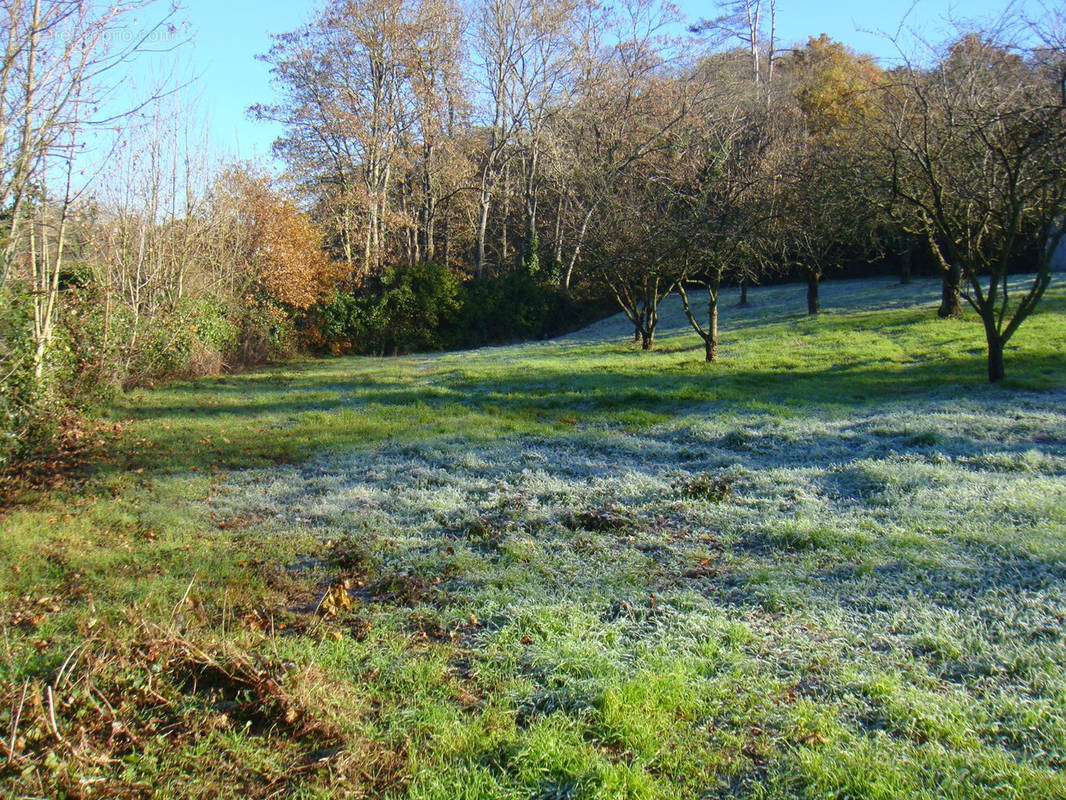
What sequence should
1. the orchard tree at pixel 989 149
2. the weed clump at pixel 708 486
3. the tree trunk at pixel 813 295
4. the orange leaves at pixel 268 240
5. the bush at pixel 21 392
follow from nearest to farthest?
the weed clump at pixel 708 486 < the bush at pixel 21 392 < the orchard tree at pixel 989 149 < the orange leaves at pixel 268 240 < the tree trunk at pixel 813 295

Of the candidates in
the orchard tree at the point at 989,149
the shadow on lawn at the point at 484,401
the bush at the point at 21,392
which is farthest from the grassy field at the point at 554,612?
the orchard tree at the point at 989,149

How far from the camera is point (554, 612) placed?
4.75 metres

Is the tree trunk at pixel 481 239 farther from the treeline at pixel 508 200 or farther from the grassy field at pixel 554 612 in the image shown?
the grassy field at pixel 554 612

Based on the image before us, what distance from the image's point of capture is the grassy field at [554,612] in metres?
3.17

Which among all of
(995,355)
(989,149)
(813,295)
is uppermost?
(989,149)

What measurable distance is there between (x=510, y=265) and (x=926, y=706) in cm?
3470

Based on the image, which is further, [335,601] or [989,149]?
[989,149]

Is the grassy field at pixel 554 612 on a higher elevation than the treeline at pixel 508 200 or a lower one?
lower

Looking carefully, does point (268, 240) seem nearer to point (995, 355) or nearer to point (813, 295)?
point (813, 295)

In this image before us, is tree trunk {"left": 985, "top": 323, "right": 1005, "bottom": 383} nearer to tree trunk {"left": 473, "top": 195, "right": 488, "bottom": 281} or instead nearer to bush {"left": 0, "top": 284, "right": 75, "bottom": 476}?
bush {"left": 0, "top": 284, "right": 75, "bottom": 476}

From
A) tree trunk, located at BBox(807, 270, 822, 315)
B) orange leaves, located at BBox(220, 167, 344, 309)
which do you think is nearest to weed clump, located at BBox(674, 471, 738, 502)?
tree trunk, located at BBox(807, 270, 822, 315)

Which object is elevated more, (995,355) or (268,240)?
(268,240)

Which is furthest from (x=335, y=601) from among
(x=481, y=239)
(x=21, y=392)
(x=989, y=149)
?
(x=481, y=239)

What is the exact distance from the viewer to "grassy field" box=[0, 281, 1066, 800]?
3.17 metres
